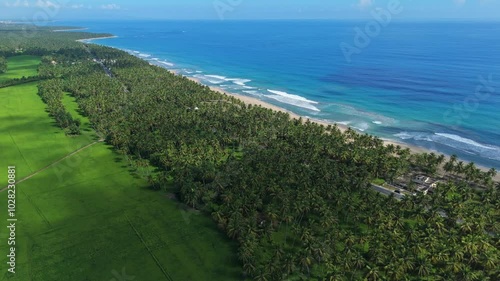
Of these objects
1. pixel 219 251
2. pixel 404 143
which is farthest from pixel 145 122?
pixel 404 143

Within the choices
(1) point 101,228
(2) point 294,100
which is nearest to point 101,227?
(1) point 101,228

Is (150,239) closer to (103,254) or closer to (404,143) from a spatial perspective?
(103,254)

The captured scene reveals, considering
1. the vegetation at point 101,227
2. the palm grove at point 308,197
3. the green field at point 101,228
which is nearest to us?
the palm grove at point 308,197

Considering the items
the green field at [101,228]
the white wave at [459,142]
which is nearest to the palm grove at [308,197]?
the green field at [101,228]

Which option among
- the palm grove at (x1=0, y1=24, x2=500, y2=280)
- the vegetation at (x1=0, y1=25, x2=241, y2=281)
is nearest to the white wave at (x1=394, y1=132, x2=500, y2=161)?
the palm grove at (x1=0, y1=24, x2=500, y2=280)

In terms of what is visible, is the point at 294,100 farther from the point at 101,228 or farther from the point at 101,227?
the point at 101,228

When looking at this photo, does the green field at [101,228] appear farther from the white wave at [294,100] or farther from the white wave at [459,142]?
the white wave at [459,142]
